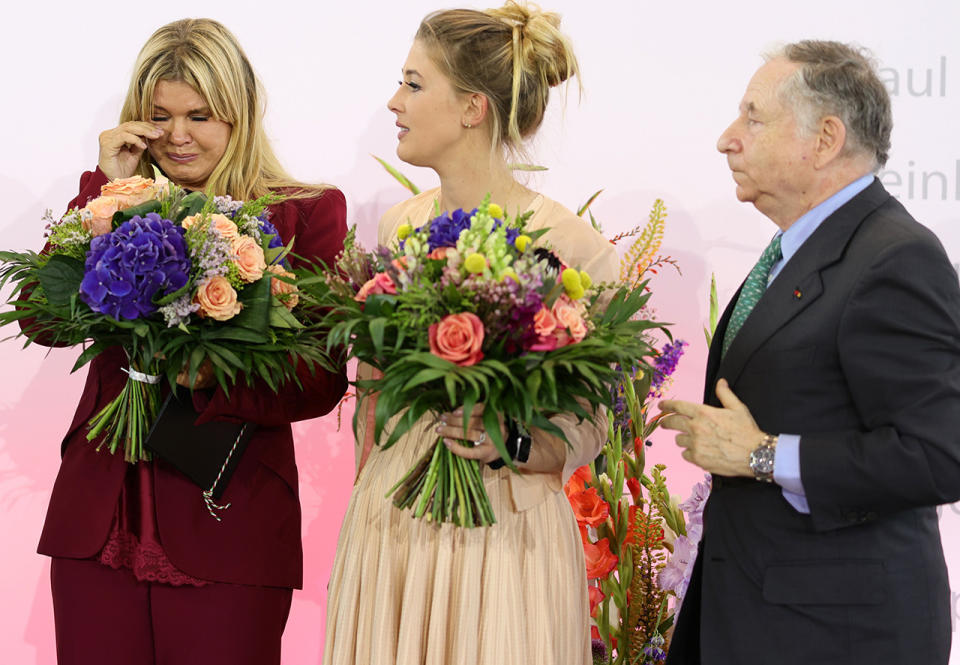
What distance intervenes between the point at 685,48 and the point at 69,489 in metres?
2.42

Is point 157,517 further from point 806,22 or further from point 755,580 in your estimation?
point 806,22

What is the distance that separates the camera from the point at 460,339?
5.63 feet

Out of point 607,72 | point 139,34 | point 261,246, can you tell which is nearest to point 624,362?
point 261,246

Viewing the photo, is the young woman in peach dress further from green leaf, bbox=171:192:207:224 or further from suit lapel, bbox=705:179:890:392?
green leaf, bbox=171:192:207:224

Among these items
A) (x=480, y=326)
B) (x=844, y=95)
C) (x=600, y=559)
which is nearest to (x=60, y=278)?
(x=480, y=326)

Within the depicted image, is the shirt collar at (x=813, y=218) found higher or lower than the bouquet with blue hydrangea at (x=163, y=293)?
higher

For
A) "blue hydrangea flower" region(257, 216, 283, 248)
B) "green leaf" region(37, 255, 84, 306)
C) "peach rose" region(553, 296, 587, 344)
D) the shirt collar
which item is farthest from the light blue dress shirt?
"green leaf" region(37, 255, 84, 306)

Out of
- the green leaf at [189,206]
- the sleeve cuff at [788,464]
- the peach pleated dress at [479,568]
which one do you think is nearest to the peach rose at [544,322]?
the peach pleated dress at [479,568]

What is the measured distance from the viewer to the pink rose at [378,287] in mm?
1814

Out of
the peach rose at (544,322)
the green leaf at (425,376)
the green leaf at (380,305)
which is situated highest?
the green leaf at (380,305)

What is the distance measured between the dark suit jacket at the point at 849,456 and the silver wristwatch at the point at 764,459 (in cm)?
5

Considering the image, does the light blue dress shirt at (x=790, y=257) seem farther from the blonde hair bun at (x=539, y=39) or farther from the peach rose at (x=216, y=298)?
the peach rose at (x=216, y=298)

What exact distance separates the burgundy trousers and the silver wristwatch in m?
1.15

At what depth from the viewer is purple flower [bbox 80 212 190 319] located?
1.98 m
